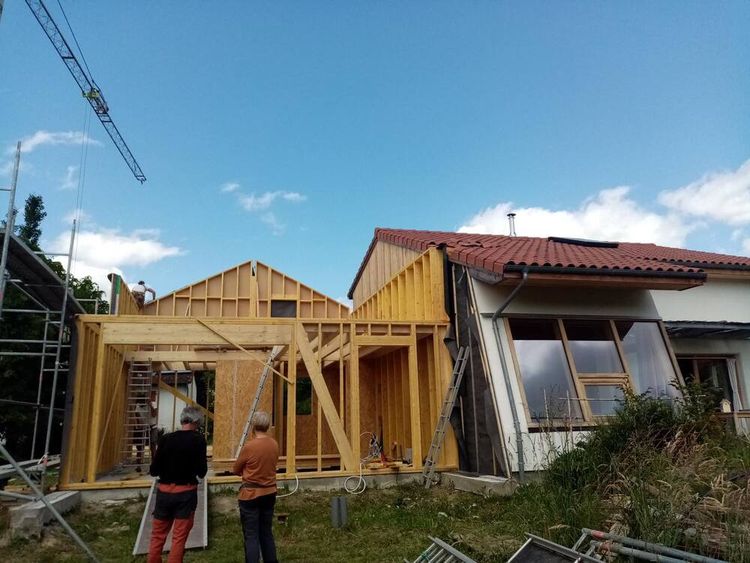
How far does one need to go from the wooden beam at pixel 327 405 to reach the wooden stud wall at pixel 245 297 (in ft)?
28.9

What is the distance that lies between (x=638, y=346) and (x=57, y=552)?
928cm

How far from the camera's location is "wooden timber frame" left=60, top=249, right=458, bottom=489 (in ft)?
30.5

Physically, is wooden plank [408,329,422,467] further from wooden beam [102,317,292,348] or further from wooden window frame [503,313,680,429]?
wooden beam [102,317,292,348]

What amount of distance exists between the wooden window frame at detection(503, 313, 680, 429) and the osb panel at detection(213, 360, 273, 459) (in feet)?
22.1

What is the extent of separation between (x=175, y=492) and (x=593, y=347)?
285 inches

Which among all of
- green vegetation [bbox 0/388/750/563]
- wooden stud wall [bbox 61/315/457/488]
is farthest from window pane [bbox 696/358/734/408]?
wooden stud wall [bbox 61/315/457/488]

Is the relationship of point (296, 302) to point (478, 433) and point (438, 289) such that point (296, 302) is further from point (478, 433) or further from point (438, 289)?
point (478, 433)

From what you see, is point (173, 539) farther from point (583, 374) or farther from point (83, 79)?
point (83, 79)

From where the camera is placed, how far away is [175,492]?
501 cm

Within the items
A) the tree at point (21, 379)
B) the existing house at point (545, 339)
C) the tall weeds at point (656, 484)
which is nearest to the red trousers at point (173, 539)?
the tall weeds at point (656, 484)

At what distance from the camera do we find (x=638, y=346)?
9648 mm

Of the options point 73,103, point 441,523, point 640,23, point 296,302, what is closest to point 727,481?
point 441,523

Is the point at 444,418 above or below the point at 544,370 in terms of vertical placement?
below

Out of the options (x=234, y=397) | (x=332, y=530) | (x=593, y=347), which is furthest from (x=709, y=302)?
(x=234, y=397)
